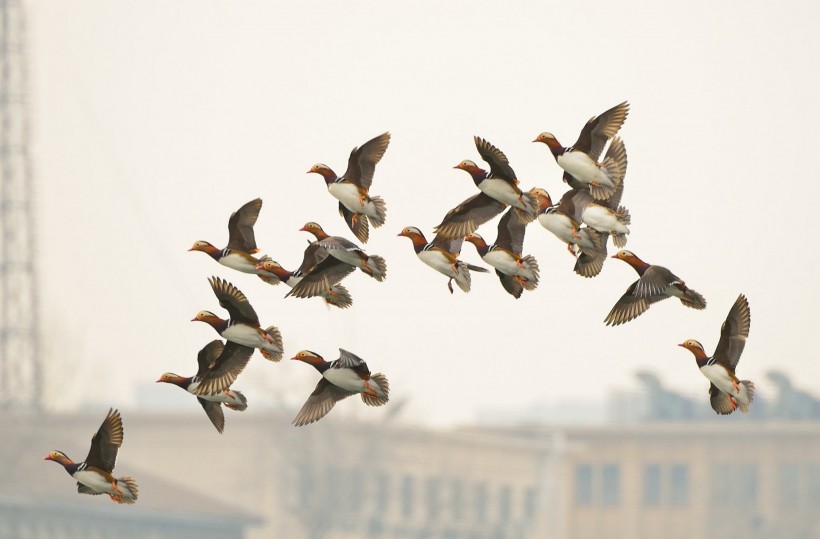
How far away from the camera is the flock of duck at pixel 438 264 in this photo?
861 inches

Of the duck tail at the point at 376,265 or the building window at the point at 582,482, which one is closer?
the duck tail at the point at 376,265

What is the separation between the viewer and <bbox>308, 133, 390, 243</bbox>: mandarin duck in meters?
23.5

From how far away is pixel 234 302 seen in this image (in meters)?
22.2

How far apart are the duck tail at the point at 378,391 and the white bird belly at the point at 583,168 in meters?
3.43

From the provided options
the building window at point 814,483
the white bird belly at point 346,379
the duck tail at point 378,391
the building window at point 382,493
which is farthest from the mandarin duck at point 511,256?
the building window at point 814,483

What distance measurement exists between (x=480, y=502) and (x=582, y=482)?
27.4 feet

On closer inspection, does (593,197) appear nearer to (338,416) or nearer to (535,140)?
(535,140)

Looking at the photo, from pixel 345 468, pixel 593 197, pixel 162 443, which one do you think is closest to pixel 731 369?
pixel 593 197

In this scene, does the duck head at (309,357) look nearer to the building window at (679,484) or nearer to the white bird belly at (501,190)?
the white bird belly at (501,190)

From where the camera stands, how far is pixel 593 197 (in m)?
23.1

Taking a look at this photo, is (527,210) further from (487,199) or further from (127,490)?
(127,490)

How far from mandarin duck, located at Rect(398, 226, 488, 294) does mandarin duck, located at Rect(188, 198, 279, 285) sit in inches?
68.5

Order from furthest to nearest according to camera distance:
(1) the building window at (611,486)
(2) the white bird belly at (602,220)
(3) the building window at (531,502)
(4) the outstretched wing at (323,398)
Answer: (3) the building window at (531,502)
(1) the building window at (611,486)
(2) the white bird belly at (602,220)
(4) the outstretched wing at (323,398)

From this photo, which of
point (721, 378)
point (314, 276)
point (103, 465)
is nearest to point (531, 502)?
point (314, 276)
